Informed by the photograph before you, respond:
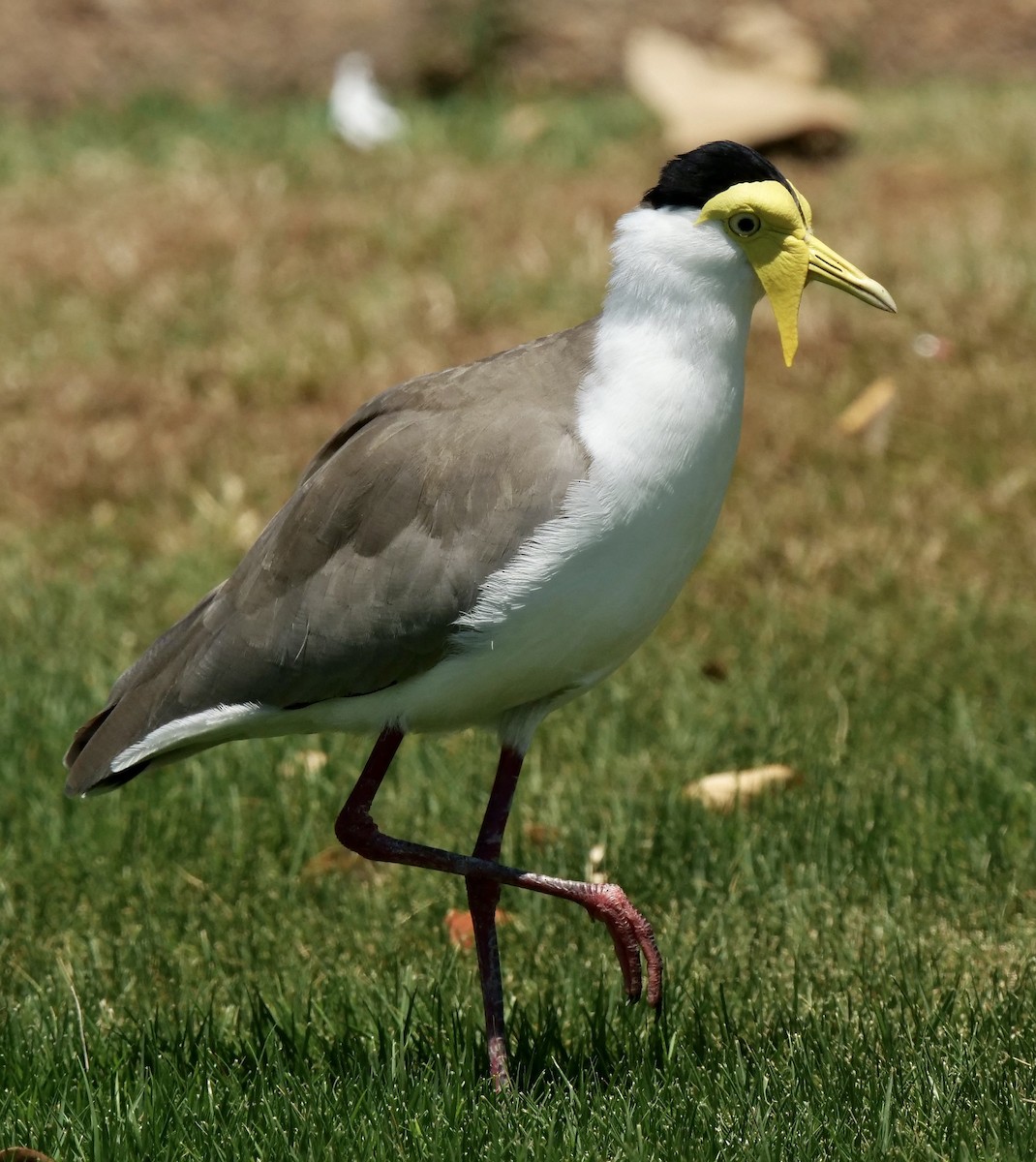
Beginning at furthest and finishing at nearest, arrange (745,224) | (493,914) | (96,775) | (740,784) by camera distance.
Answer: (740,784) → (96,775) → (493,914) → (745,224)

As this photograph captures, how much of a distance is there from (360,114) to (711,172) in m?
8.05

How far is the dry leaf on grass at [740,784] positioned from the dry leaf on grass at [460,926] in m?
0.72

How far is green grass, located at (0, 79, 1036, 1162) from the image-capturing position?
3.41 metres

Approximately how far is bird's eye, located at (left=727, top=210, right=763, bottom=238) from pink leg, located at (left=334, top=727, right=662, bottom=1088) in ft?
4.13

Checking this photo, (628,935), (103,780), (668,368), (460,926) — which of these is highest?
(668,368)

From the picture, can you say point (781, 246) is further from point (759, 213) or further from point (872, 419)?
point (872, 419)

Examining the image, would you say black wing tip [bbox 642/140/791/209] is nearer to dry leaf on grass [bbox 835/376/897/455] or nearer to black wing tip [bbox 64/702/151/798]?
black wing tip [bbox 64/702/151/798]

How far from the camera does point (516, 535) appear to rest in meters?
3.63

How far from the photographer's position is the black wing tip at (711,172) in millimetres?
3678

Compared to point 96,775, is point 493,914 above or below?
below

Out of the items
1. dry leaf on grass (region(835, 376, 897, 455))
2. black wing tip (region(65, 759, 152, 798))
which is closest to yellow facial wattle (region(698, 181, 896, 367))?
black wing tip (region(65, 759, 152, 798))

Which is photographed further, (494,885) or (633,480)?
(494,885)

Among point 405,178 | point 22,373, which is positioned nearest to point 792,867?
point 22,373

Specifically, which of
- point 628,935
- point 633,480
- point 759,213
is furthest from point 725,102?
point 628,935
